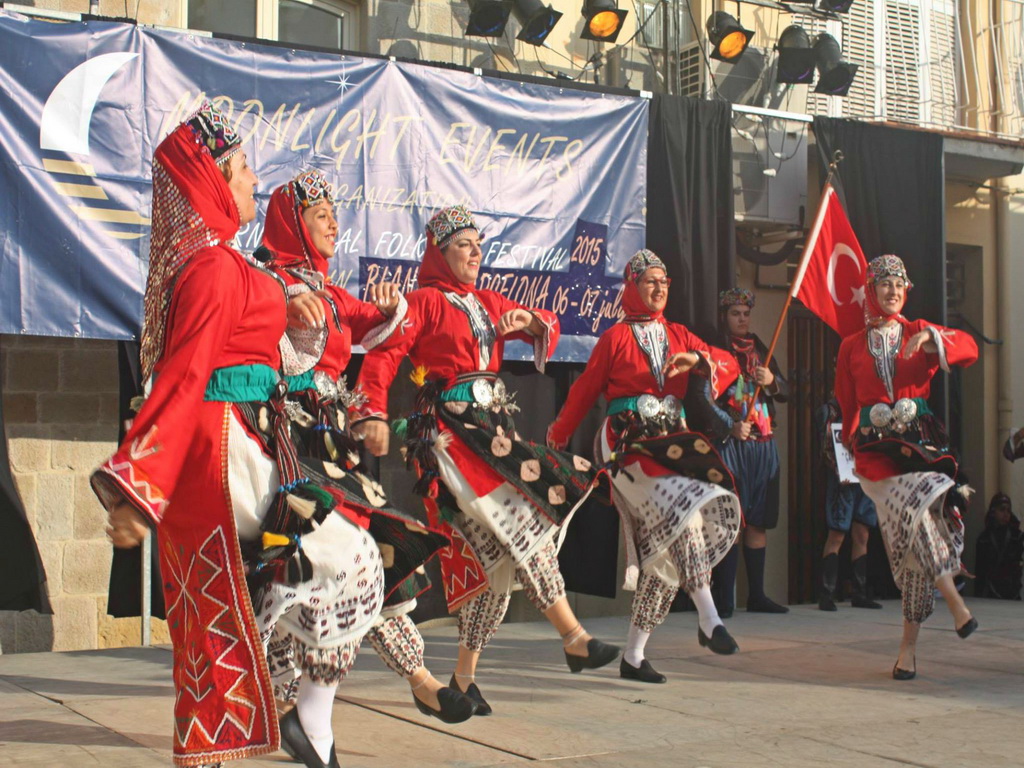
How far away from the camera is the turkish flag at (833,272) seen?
747cm

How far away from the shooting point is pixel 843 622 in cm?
837

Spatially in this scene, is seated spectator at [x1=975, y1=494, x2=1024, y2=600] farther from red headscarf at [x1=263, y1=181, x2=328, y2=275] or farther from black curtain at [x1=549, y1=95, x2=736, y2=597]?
red headscarf at [x1=263, y1=181, x2=328, y2=275]

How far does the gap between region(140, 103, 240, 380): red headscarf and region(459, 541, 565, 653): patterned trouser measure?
2.04 m

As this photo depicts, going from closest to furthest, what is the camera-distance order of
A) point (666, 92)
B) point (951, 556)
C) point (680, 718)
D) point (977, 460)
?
point (680, 718) → point (951, 556) → point (666, 92) → point (977, 460)

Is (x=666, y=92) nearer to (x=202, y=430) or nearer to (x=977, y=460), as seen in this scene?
(x=977, y=460)

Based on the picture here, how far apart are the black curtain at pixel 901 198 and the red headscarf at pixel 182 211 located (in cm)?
632

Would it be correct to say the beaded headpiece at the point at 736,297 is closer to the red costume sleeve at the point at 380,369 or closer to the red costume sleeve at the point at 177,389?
the red costume sleeve at the point at 380,369

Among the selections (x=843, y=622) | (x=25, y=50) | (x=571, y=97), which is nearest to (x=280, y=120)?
(x=25, y=50)

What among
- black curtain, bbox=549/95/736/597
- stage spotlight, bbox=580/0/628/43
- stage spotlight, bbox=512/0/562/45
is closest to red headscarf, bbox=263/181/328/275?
black curtain, bbox=549/95/736/597

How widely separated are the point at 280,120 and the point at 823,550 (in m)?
4.86

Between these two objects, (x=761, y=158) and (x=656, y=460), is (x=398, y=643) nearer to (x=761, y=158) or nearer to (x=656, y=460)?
(x=656, y=460)

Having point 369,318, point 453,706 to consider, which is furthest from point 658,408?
point 453,706

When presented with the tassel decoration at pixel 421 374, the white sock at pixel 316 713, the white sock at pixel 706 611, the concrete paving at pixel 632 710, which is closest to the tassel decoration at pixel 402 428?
the tassel decoration at pixel 421 374

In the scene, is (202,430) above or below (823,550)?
above
